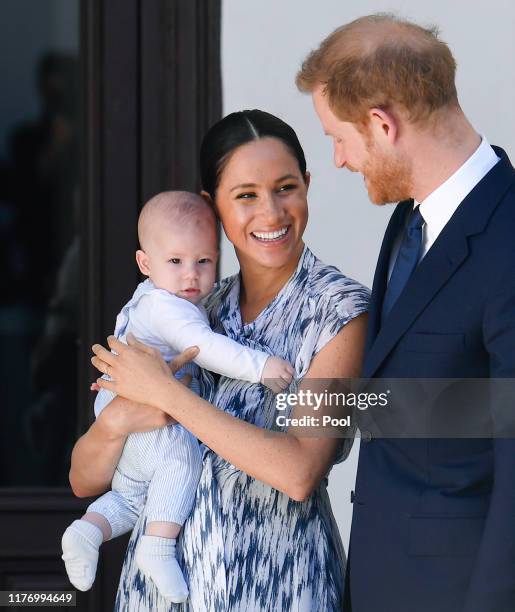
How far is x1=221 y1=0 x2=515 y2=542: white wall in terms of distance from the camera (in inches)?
157

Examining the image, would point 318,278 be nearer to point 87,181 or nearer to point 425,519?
point 425,519

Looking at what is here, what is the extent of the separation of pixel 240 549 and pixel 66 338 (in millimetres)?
1810

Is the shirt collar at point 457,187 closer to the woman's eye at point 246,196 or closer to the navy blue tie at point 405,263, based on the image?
the navy blue tie at point 405,263

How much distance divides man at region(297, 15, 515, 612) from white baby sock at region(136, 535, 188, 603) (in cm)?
37

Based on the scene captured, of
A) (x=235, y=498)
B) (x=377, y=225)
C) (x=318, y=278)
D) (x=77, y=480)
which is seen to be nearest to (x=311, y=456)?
(x=235, y=498)

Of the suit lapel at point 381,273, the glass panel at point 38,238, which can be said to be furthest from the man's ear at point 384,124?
the glass panel at point 38,238

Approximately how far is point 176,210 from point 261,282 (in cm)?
25

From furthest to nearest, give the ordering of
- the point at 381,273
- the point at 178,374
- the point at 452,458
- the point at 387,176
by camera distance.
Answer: the point at 178,374 < the point at 381,273 < the point at 387,176 < the point at 452,458

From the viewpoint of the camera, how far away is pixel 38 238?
13.9ft

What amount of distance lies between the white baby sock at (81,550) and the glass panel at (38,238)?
157 centimetres

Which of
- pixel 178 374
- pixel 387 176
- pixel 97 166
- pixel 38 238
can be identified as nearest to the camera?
pixel 387 176

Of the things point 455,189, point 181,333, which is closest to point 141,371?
point 181,333

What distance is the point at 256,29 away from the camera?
13.1ft

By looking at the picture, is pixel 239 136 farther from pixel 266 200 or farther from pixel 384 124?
pixel 384 124
